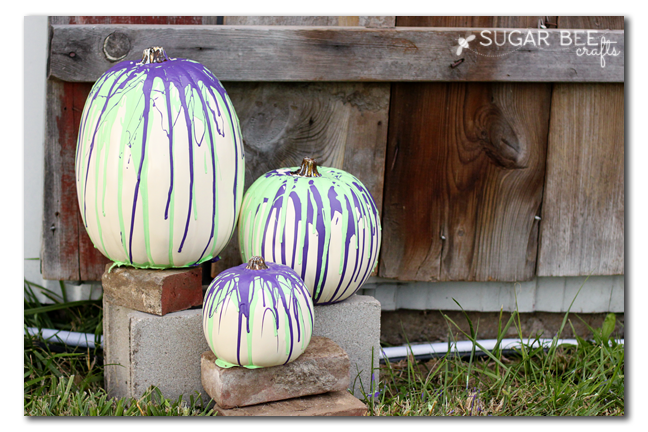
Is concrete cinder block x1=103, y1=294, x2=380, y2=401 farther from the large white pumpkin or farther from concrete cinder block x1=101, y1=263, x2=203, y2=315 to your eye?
the large white pumpkin

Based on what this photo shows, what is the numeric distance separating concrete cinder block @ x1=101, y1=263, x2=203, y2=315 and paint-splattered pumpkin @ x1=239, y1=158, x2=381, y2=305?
215 millimetres

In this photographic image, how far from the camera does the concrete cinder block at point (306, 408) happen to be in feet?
6.05

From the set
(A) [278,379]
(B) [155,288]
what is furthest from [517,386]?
(B) [155,288]

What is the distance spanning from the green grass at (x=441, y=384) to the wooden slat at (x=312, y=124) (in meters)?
0.69

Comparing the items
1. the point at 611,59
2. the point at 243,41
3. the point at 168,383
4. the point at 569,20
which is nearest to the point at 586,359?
the point at 611,59

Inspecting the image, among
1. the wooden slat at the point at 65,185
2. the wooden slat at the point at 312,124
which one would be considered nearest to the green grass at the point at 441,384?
the wooden slat at the point at 65,185

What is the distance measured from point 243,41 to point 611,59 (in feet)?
4.86

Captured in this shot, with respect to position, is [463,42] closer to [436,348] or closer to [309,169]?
[309,169]

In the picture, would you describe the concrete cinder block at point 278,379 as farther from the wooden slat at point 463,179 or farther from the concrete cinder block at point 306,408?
the wooden slat at point 463,179

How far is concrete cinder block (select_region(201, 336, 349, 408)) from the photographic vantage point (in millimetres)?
1832

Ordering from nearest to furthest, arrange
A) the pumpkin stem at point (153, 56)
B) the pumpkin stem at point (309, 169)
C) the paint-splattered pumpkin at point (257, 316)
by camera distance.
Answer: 1. the paint-splattered pumpkin at point (257, 316)
2. the pumpkin stem at point (153, 56)
3. the pumpkin stem at point (309, 169)

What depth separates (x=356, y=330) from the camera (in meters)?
2.21

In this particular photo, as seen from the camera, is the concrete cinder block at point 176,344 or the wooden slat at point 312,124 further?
the wooden slat at point 312,124

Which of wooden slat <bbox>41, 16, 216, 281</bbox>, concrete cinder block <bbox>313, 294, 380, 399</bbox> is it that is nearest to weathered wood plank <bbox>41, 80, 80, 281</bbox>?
wooden slat <bbox>41, 16, 216, 281</bbox>
